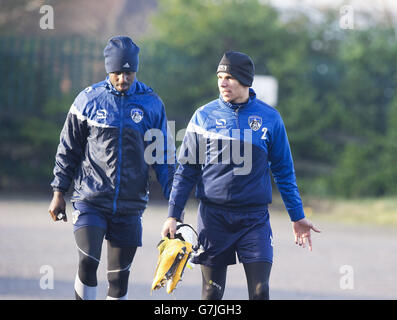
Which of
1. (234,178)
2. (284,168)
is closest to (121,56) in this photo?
(234,178)

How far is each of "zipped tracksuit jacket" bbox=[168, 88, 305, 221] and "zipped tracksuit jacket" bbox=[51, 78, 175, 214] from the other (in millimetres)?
336

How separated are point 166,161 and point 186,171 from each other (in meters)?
0.47

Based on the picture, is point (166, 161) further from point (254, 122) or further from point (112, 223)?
point (254, 122)

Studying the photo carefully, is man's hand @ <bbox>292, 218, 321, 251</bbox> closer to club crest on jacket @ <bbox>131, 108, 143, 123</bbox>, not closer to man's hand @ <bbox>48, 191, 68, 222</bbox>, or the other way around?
club crest on jacket @ <bbox>131, 108, 143, 123</bbox>

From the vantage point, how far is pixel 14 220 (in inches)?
436

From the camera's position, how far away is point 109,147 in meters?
5.18

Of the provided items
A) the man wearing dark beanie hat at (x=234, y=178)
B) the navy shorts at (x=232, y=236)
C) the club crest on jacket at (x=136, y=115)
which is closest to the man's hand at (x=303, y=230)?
the man wearing dark beanie hat at (x=234, y=178)

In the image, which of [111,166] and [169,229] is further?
[111,166]

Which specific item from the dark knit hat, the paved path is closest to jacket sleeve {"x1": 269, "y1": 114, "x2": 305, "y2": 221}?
the dark knit hat

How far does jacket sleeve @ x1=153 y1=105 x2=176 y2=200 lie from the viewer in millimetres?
5406

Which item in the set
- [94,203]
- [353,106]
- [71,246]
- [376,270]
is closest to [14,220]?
[71,246]

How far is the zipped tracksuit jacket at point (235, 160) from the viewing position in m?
4.90

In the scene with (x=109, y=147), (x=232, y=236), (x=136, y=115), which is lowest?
(x=232, y=236)

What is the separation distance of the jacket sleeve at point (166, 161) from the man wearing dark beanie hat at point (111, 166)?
0.5 inches
